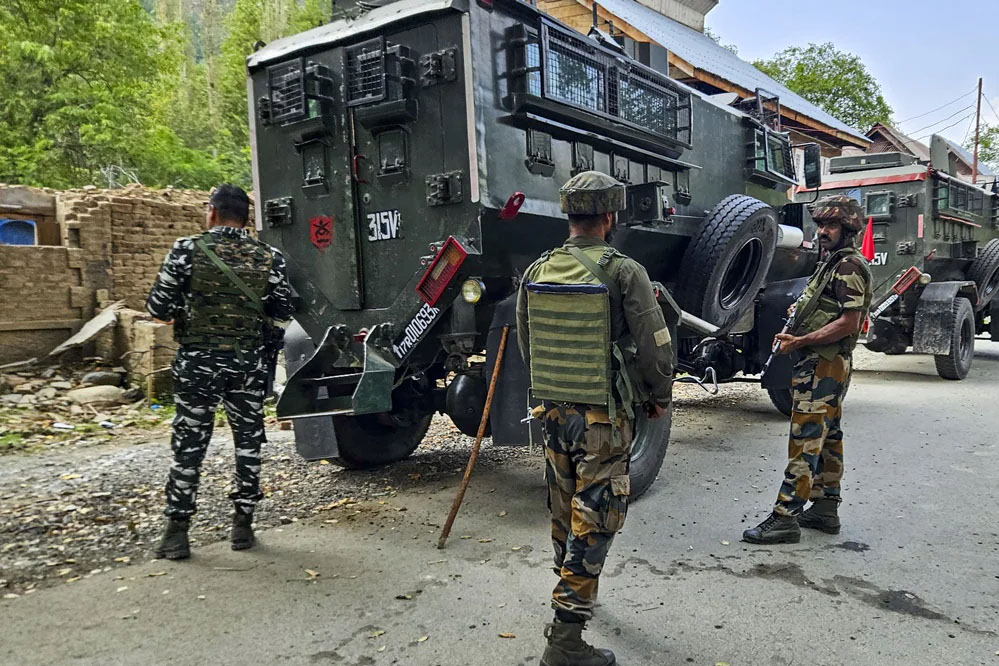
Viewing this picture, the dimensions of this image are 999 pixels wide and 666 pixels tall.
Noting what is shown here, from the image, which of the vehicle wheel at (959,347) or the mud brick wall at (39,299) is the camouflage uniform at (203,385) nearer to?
the mud brick wall at (39,299)

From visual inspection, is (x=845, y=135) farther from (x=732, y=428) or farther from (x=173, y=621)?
(x=173, y=621)

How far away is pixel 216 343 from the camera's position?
3.57m

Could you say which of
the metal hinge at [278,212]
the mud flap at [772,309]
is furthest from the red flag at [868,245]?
the metal hinge at [278,212]

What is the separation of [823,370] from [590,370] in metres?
1.78

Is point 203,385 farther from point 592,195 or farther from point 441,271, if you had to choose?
point 592,195

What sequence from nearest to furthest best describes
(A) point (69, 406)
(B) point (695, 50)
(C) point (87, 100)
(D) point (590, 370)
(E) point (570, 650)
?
(E) point (570, 650), (D) point (590, 370), (A) point (69, 406), (C) point (87, 100), (B) point (695, 50)

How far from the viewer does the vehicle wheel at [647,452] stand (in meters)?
4.40

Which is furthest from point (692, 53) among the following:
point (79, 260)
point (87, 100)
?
point (79, 260)

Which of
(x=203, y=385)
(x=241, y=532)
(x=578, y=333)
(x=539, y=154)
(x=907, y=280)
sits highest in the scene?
(x=539, y=154)

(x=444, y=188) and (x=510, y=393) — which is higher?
(x=444, y=188)

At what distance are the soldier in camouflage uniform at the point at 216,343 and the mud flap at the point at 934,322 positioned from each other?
8.37 meters

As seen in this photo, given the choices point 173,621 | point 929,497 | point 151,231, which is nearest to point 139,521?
point 173,621

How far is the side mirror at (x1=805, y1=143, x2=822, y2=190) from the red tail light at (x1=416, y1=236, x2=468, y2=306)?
4.45 meters

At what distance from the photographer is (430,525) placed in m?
4.03
